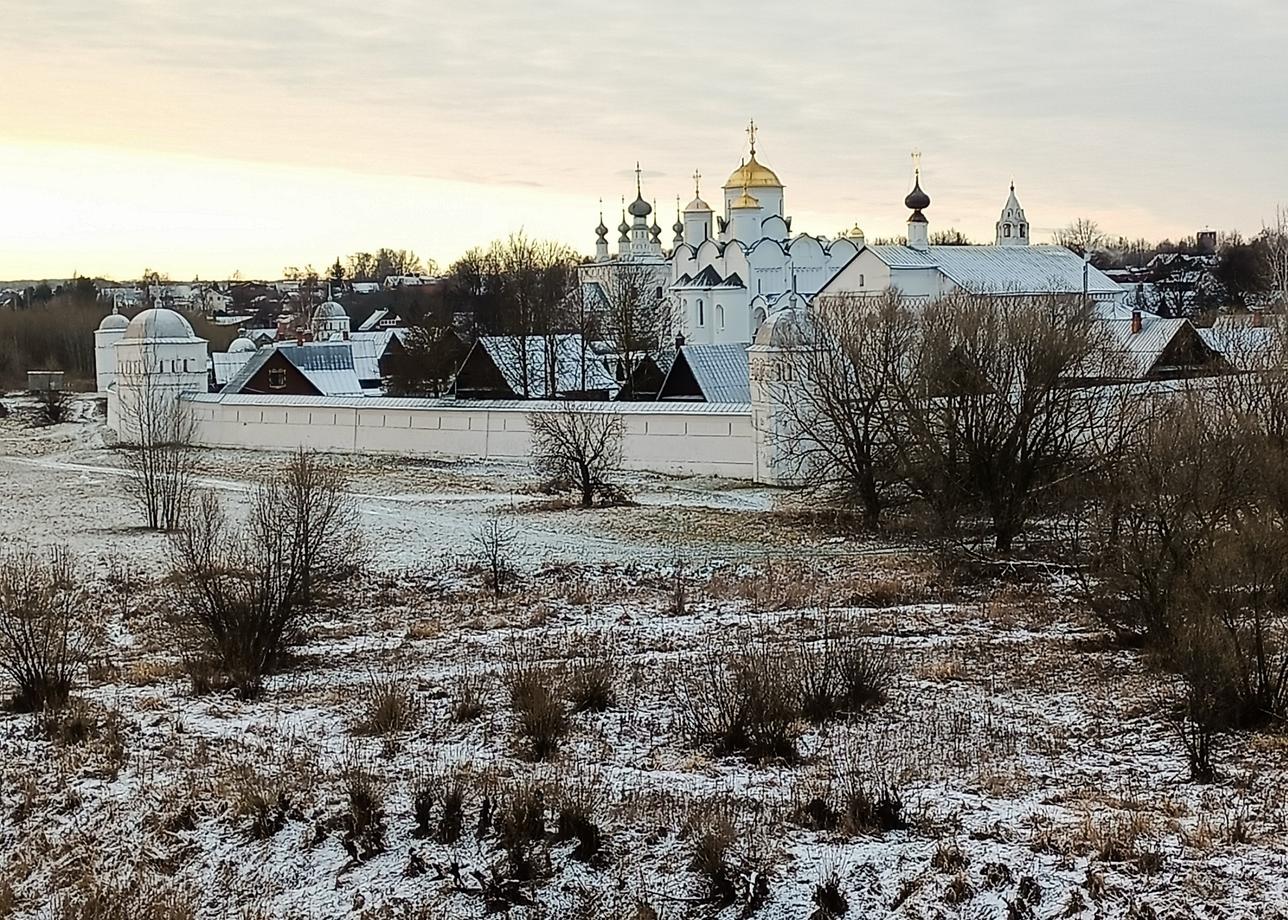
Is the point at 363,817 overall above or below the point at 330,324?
below

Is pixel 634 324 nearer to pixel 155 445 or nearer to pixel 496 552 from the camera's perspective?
pixel 155 445

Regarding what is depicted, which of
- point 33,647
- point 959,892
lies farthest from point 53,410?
point 959,892

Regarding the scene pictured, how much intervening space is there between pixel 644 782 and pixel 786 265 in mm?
38660

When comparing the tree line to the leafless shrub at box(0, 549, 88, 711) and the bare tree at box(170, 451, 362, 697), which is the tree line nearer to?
the bare tree at box(170, 451, 362, 697)

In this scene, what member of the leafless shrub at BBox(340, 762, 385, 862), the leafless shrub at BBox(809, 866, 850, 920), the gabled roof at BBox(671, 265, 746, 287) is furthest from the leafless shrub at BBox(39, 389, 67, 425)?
the leafless shrub at BBox(809, 866, 850, 920)

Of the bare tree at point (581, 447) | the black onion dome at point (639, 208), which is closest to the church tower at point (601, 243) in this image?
the black onion dome at point (639, 208)

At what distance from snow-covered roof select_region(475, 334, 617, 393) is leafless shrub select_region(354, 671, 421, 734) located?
23750 millimetres

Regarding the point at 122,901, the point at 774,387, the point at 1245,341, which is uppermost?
the point at 1245,341

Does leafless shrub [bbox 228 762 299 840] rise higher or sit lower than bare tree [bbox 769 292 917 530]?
lower

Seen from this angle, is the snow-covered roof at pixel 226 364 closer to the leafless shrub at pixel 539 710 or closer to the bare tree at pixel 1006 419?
the bare tree at pixel 1006 419

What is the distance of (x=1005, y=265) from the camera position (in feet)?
123

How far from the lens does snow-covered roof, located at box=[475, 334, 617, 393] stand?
33.4 meters

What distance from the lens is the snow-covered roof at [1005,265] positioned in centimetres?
3531

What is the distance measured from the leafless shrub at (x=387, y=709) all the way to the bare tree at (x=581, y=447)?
11638 millimetres
